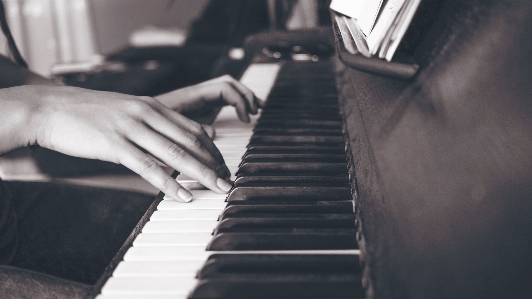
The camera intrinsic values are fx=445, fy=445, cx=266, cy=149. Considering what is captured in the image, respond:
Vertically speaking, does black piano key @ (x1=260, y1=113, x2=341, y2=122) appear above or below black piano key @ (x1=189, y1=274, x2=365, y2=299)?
below

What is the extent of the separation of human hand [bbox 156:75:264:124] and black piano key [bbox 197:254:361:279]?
2.12 ft

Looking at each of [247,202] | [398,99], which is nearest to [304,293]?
[247,202]

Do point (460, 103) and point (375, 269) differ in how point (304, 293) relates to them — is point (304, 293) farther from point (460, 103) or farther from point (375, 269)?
point (460, 103)

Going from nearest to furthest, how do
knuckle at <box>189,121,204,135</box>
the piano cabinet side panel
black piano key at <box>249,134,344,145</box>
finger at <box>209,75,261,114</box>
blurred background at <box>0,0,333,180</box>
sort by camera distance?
the piano cabinet side panel, knuckle at <box>189,121,204,135</box>, black piano key at <box>249,134,344,145</box>, finger at <box>209,75,261,114</box>, blurred background at <box>0,0,333,180</box>

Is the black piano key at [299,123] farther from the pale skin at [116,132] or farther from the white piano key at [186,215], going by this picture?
the white piano key at [186,215]

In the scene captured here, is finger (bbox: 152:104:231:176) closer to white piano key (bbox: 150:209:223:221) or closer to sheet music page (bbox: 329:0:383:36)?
white piano key (bbox: 150:209:223:221)

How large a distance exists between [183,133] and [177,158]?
0.17 feet

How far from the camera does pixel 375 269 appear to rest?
51 centimetres

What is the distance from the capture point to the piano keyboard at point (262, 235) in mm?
508

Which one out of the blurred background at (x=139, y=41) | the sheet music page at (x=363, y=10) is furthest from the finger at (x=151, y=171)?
the blurred background at (x=139, y=41)

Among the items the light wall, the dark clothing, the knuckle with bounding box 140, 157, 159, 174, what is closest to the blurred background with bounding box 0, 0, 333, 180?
the light wall

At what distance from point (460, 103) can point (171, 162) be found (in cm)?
46

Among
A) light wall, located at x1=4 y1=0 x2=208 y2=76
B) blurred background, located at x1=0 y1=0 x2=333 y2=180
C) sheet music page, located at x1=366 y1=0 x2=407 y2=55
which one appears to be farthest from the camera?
light wall, located at x1=4 y1=0 x2=208 y2=76

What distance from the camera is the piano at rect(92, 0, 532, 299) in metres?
0.48
